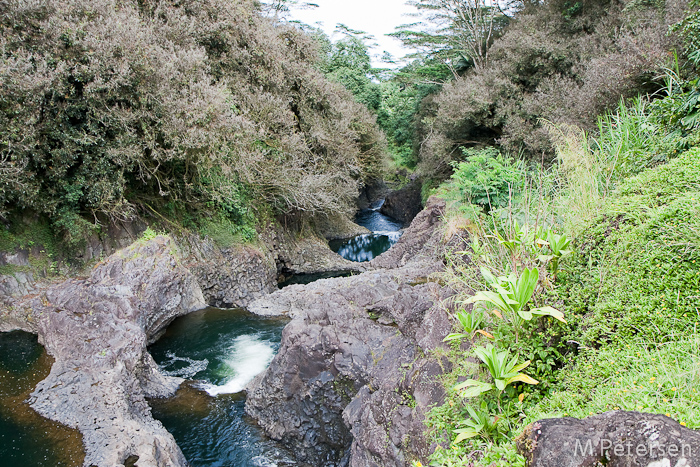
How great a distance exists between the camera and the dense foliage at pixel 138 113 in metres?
7.82

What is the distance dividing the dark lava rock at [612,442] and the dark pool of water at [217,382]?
472cm

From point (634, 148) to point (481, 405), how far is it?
424 centimetres

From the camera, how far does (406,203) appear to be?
23844mm

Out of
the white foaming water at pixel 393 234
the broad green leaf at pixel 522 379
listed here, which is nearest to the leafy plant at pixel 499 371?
the broad green leaf at pixel 522 379

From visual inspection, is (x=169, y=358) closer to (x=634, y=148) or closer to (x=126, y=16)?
(x=126, y=16)

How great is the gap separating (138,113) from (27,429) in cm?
646

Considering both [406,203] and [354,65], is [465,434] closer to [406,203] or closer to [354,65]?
[406,203]

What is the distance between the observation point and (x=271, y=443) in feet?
20.3

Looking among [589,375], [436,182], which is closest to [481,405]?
[589,375]

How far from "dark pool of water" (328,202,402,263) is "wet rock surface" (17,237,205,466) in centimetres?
970

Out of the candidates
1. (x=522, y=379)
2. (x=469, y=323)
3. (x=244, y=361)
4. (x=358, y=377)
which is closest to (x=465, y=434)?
(x=522, y=379)

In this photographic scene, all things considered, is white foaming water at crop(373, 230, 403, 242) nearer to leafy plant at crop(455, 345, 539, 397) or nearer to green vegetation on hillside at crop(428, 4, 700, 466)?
green vegetation on hillside at crop(428, 4, 700, 466)

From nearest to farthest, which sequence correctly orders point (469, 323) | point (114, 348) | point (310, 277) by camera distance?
point (469, 323) → point (114, 348) → point (310, 277)

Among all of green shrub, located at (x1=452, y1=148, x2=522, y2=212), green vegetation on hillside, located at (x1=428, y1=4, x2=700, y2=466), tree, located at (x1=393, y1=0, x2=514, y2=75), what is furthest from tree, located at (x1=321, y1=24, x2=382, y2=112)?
green vegetation on hillside, located at (x1=428, y1=4, x2=700, y2=466)
